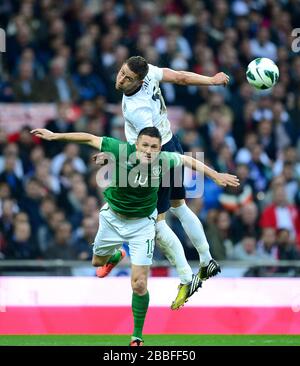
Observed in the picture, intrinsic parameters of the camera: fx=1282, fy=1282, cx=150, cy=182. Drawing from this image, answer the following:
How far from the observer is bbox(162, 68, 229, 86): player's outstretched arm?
507 inches

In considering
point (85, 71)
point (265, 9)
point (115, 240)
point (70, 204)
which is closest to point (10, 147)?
point (70, 204)

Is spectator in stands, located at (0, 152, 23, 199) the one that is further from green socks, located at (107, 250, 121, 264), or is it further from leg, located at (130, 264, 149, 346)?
leg, located at (130, 264, 149, 346)

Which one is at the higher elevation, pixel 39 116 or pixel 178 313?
pixel 39 116

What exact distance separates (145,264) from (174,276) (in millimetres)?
2907

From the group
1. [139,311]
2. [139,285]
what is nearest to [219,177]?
[139,285]

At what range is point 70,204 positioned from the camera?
18359mm

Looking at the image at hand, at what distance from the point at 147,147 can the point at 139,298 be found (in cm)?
162

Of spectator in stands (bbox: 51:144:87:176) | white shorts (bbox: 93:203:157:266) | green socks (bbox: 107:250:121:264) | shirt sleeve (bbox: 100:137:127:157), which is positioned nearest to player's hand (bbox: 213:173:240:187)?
shirt sleeve (bbox: 100:137:127:157)

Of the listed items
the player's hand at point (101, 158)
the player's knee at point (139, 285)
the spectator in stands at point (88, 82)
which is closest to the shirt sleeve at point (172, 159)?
the player's hand at point (101, 158)

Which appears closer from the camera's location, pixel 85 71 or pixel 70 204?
pixel 70 204

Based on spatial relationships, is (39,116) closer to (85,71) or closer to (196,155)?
(85,71)

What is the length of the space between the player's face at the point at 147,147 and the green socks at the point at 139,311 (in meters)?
1.47
